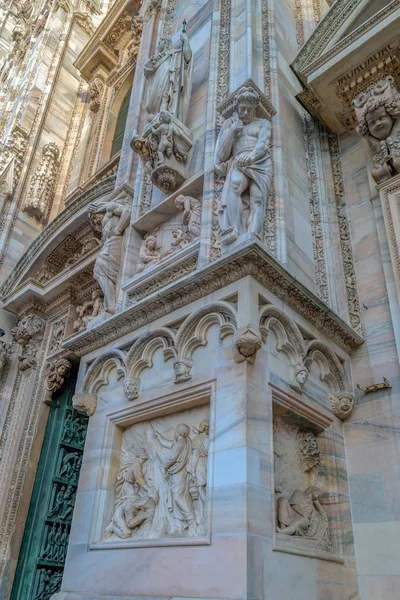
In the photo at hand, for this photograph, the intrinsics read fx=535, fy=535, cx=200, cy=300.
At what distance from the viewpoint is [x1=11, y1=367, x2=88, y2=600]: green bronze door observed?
7.06m

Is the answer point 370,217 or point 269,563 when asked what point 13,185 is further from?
point 269,563

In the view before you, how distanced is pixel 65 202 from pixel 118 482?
848cm

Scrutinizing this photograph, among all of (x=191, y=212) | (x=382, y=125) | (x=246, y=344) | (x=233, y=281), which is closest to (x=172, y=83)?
(x=191, y=212)

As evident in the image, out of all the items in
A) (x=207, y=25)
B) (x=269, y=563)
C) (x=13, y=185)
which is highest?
(x=13, y=185)

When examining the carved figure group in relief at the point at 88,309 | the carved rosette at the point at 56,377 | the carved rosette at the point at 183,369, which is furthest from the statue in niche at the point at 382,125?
the carved rosette at the point at 56,377

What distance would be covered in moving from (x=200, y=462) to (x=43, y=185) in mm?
9841

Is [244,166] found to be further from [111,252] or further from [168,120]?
[111,252]

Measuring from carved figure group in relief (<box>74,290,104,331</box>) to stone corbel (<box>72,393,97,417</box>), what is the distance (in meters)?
2.72

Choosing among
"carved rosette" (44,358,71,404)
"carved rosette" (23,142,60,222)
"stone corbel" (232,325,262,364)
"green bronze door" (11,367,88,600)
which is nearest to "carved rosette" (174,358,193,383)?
"stone corbel" (232,325,262,364)

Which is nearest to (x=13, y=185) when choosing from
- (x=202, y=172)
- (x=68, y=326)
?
(x=68, y=326)

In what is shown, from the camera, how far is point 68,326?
346 inches

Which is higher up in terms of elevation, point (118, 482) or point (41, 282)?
point (41, 282)

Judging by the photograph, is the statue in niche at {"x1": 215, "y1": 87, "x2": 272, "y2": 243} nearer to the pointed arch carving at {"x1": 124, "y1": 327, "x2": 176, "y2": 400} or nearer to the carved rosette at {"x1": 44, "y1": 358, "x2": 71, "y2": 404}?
the pointed arch carving at {"x1": 124, "y1": 327, "x2": 176, "y2": 400}

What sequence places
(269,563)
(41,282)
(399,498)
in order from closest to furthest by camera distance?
(269,563) → (399,498) → (41,282)
